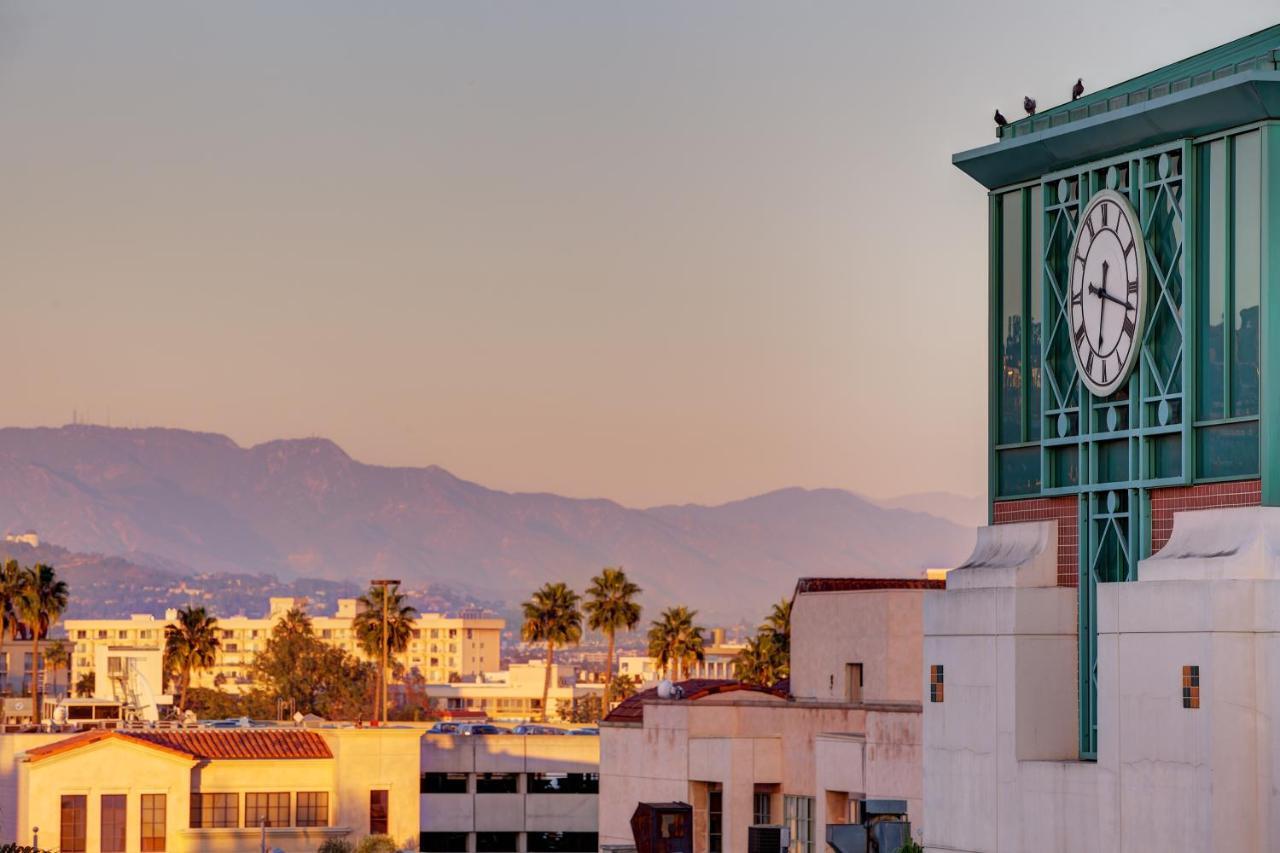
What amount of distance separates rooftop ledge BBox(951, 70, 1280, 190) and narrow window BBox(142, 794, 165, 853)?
2308 inches

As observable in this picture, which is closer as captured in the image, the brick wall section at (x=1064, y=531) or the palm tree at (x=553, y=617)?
the brick wall section at (x=1064, y=531)

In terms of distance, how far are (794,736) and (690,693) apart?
34.7 feet

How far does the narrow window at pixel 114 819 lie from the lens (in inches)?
3364

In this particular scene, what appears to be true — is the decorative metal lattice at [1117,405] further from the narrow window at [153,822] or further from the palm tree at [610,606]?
the palm tree at [610,606]

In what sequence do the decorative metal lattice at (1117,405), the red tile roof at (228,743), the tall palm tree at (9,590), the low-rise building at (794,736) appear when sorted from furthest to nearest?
the tall palm tree at (9,590), the red tile roof at (228,743), the low-rise building at (794,736), the decorative metal lattice at (1117,405)

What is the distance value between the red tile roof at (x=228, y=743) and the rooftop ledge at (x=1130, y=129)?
59.0 metres

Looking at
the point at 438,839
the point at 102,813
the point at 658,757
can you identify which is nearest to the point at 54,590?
the point at 438,839

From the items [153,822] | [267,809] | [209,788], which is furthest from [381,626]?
[153,822]

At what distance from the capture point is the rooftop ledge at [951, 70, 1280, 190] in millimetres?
29031

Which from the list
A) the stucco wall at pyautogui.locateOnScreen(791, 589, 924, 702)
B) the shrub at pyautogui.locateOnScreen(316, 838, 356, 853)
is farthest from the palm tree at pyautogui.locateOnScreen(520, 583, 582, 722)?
the stucco wall at pyautogui.locateOnScreen(791, 589, 924, 702)

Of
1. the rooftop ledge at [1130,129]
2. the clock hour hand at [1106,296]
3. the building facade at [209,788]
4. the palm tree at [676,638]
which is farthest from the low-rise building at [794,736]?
the palm tree at [676,638]

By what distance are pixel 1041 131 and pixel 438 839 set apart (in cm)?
7256

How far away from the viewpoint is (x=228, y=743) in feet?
293

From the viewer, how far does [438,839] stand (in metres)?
101
